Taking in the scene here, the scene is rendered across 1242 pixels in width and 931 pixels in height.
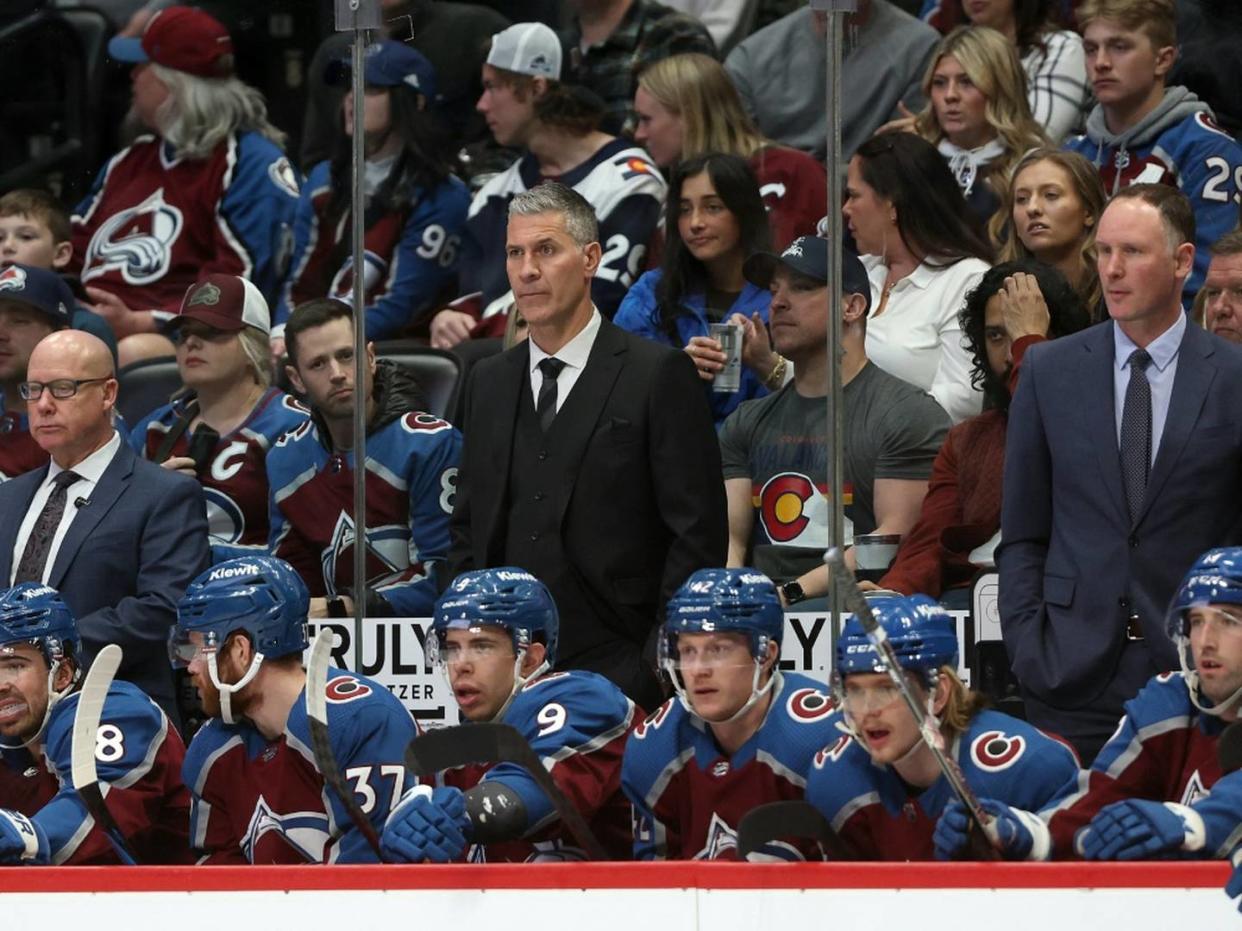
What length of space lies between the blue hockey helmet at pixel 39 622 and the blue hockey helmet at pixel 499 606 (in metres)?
0.70

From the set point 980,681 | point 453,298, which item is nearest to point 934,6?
point 453,298

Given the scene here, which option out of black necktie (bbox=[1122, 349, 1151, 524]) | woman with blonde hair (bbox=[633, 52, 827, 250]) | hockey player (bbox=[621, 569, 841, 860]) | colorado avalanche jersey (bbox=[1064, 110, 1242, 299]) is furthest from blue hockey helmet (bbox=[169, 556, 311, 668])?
colorado avalanche jersey (bbox=[1064, 110, 1242, 299])

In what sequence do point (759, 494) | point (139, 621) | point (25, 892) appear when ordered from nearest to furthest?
point (25, 892) → point (139, 621) → point (759, 494)

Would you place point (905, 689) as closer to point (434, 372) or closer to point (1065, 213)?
point (1065, 213)

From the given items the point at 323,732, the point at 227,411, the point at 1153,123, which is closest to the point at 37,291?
the point at 227,411

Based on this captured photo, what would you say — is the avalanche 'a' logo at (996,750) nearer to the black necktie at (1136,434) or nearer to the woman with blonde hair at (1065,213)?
the black necktie at (1136,434)

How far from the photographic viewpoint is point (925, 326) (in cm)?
557

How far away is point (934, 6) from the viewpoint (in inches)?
277

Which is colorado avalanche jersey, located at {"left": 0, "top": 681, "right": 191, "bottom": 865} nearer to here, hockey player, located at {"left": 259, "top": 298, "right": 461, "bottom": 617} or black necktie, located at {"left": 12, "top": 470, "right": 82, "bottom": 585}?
black necktie, located at {"left": 12, "top": 470, "right": 82, "bottom": 585}

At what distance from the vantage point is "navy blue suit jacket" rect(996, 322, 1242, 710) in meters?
4.21

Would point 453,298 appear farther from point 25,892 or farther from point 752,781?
point 25,892

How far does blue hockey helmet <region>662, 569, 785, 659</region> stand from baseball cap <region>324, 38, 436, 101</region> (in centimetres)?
216

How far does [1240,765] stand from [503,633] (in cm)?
139

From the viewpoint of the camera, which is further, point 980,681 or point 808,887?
point 980,681
